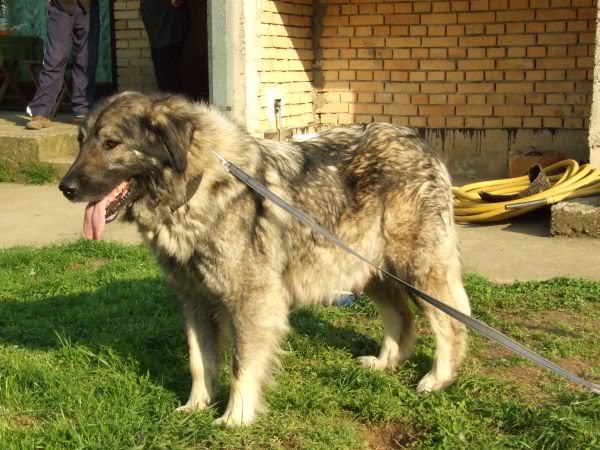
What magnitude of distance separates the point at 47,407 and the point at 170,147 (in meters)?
1.47

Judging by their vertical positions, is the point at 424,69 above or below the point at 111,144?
above

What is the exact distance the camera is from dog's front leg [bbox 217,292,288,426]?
3818 millimetres

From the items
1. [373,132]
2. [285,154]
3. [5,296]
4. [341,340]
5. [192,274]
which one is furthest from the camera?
[5,296]

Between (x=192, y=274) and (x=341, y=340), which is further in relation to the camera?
(x=341, y=340)

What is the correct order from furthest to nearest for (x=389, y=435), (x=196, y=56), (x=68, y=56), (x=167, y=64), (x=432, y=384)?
(x=196, y=56), (x=167, y=64), (x=68, y=56), (x=432, y=384), (x=389, y=435)

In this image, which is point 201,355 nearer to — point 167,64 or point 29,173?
point 29,173

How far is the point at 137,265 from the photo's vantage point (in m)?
6.51

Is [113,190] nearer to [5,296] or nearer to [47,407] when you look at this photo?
[47,407]

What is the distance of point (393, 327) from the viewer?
15.5 ft

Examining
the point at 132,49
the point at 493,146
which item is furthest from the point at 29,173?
the point at 493,146

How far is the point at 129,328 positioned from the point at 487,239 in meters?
3.44

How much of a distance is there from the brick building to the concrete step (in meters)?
2.25

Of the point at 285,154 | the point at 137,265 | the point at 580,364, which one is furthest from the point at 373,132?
the point at 137,265

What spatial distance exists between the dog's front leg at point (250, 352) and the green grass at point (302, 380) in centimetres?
11
